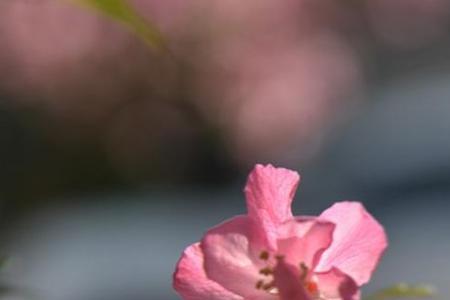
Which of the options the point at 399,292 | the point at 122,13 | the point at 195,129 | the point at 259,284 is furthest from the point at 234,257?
the point at 195,129

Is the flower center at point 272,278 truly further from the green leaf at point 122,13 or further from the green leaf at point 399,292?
the green leaf at point 122,13

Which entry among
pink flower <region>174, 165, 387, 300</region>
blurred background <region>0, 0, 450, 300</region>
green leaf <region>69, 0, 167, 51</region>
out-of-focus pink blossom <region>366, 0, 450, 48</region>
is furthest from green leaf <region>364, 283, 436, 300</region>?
out-of-focus pink blossom <region>366, 0, 450, 48</region>

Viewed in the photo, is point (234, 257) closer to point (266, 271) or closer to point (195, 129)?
point (266, 271)

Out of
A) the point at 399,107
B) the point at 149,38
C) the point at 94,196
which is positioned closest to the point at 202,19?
the point at 94,196

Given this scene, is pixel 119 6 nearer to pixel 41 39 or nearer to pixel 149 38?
pixel 149 38

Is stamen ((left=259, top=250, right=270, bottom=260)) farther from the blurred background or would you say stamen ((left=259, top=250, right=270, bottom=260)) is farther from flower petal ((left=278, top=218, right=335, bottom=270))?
the blurred background

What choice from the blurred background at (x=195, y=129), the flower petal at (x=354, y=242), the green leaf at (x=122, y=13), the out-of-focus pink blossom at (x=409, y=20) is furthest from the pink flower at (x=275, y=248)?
the out-of-focus pink blossom at (x=409, y=20)
